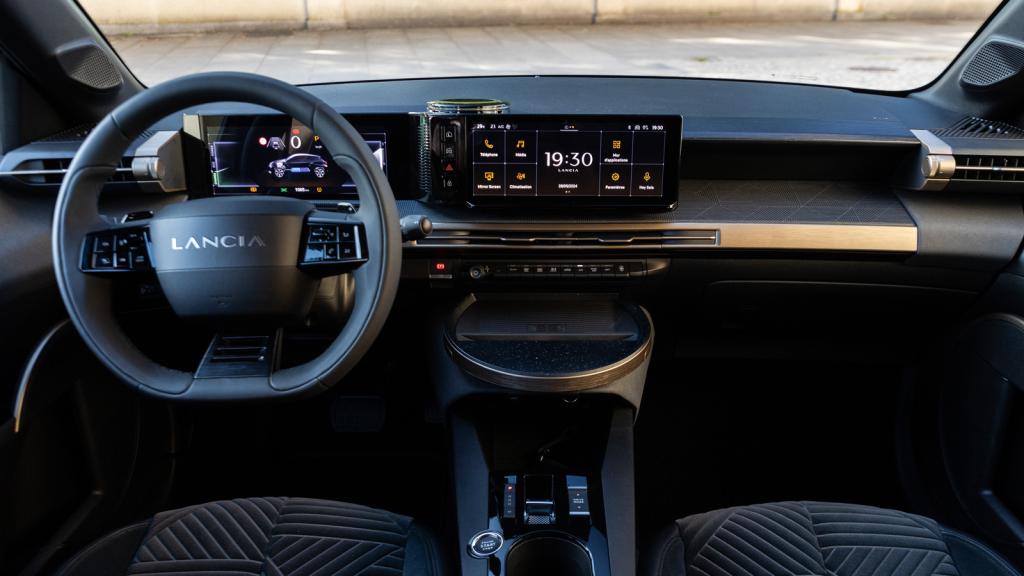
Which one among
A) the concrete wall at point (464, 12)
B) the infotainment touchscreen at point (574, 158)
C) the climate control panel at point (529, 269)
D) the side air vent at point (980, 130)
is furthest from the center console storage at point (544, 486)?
the concrete wall at point (464, 12)

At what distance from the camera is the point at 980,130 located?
211 cm

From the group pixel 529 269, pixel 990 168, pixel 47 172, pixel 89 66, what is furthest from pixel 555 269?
pixel 89 66

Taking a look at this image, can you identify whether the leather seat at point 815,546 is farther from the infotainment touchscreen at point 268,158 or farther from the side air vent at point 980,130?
the infotainment touchscreen at point 268,158

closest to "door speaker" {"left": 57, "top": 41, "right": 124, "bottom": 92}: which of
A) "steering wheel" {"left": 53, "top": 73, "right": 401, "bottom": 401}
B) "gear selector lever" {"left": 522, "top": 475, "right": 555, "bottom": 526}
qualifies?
"steering wheel" {"left": 53, "top": 73, "right": 401, "bottom": 401}

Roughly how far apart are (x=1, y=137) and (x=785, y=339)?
6.95 ft

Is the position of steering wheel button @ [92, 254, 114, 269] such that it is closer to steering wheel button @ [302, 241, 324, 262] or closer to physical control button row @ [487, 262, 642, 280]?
steering wheel button @ [302, 241, 324, 262]

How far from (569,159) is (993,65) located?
1.28 meters

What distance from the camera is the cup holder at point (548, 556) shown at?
169 centimetres

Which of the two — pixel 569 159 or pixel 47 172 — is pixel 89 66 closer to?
pixel 47 172

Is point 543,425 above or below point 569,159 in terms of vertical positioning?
below

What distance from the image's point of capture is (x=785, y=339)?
2.33 metres

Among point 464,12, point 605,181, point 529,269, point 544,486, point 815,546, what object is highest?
point 464,12

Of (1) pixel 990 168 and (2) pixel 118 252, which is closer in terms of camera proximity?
(2) pixel 118 252

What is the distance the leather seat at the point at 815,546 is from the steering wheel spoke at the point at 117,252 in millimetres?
1199
